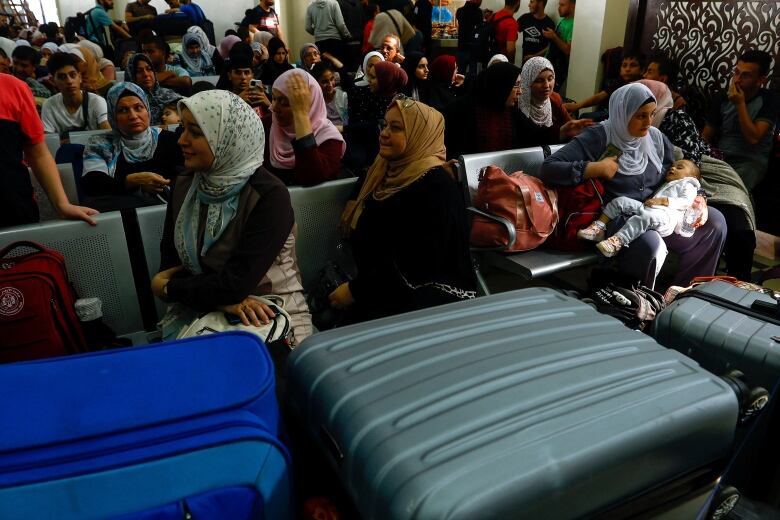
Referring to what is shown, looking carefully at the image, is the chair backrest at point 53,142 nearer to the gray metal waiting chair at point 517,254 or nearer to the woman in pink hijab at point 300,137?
the woman in pink hijab at point 300,137

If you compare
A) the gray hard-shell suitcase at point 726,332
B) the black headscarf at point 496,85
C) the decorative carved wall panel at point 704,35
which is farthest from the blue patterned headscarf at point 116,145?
the decorative carved wall panel at point 704,35

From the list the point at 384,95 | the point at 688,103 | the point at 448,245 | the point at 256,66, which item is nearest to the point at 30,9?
the point at 256,66

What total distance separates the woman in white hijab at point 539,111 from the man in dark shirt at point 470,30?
374 cm

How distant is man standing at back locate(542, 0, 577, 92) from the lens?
6418 millimetres

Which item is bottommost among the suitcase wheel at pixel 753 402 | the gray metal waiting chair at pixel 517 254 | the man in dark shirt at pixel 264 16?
the gray metal waiting chair at pixel 517 254

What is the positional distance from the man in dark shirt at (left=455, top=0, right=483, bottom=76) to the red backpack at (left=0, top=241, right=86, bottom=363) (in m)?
6.35

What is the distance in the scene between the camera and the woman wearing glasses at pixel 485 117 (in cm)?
333

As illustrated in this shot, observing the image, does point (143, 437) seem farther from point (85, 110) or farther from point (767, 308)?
point (85, 110)

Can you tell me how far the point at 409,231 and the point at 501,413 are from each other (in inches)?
51.0

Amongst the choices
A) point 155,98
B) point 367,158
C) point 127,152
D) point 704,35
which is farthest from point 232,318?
point 704,35

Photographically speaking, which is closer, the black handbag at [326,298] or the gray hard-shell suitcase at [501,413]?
the gray hard-shell suitcase at [501,413]

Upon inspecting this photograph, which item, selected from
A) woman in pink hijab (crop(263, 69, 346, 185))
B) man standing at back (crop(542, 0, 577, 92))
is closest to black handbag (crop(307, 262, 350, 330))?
woman in pink hijab (crop(263, 69, 346, 185))

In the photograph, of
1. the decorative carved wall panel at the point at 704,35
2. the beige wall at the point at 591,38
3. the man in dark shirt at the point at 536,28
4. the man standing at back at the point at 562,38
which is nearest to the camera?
the decorative carved wall panel at the point at 704,35

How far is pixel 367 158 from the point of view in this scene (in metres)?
3.57
